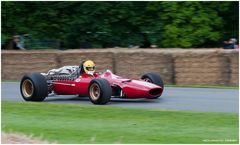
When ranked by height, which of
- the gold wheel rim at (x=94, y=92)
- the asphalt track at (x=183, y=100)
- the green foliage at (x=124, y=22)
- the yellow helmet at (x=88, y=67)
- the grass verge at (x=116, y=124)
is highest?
the green foliage at (x=124, y=22)

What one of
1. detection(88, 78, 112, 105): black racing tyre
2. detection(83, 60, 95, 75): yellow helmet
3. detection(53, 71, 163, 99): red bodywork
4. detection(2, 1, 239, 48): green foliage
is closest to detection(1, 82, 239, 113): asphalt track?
detection(53, 71, 163, 99): red bodywork

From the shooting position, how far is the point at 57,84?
55.3 feet

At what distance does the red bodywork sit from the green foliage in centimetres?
1231

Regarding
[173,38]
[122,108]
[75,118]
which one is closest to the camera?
[75,118]

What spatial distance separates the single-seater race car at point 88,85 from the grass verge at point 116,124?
768 mm

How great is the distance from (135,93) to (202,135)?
17.8ft

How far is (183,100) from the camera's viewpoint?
16.0 m

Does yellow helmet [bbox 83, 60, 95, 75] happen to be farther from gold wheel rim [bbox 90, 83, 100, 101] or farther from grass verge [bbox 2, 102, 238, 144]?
grass verge [bbox 2, 102, 238, 144]

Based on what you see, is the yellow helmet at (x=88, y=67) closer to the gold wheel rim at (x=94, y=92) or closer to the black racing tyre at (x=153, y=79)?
the gold wheel rim at (x=94, y=92)

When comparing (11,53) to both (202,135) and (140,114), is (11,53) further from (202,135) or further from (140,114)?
(202,135)


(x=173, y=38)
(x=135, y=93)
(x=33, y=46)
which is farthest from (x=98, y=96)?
(x=33, y=46)

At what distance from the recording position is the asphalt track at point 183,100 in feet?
47.5

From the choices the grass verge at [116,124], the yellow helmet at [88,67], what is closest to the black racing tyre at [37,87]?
the yellow helmet at [88,67]

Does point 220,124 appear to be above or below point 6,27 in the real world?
below
